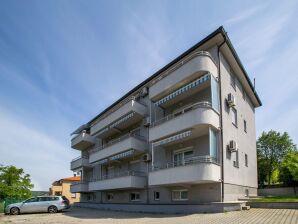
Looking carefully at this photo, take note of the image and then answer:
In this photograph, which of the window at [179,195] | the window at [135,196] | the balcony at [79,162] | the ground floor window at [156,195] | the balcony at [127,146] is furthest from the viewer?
the balcony at [79,162]

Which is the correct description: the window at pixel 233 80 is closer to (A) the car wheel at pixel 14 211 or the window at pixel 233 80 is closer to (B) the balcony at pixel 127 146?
(B) the balcony at pixel 127 146

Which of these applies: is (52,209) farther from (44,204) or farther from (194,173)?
(194,173)

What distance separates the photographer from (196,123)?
19219 millimetres

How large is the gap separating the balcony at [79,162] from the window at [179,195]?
1873 centimetres

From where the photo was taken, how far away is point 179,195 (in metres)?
22.4

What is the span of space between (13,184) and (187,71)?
4093 centimetres

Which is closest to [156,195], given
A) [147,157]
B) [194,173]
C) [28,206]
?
[147,157]

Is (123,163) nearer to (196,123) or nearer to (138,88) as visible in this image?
(138,88)

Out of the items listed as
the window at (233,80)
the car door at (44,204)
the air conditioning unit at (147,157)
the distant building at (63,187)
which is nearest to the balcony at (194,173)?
the air conditioning unit at (147,157)

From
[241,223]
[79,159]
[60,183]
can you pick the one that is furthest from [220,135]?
[60,183]

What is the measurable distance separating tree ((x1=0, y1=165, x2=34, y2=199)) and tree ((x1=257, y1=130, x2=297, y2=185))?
43.1m

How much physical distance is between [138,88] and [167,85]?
309 inches

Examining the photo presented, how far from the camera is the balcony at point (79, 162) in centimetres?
3869

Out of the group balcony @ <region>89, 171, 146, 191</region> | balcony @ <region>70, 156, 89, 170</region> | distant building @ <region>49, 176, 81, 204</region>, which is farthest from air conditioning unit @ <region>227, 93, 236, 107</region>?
distant building @ <region>49, 176, 81, 204</region>
